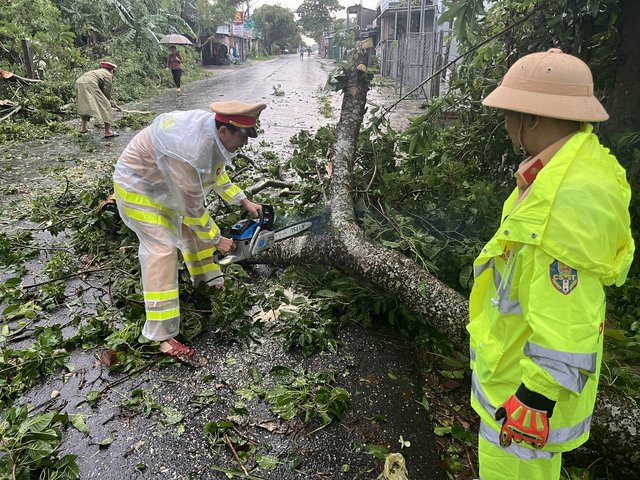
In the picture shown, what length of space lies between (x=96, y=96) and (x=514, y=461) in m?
10.0

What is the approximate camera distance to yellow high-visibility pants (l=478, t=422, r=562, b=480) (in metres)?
1.51

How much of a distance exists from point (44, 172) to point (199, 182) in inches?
204

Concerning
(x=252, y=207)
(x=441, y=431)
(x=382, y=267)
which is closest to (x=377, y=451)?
(x=441, y=431)

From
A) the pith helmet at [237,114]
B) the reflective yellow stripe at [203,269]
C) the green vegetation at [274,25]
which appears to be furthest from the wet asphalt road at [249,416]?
the green vegetation at [274,25]

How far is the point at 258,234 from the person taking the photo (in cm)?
352

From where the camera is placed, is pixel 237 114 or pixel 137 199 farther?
pixel 137 199

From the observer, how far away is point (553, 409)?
1.38 meters

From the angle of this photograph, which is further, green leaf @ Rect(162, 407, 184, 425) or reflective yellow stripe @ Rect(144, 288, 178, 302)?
reflective yellow stripe @ Rect(144, 288, 178, 302)

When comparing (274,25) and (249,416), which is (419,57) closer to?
(249,416)

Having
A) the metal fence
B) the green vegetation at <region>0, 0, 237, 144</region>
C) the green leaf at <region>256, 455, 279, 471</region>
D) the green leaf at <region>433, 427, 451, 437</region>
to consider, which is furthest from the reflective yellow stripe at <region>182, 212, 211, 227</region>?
the metal fence

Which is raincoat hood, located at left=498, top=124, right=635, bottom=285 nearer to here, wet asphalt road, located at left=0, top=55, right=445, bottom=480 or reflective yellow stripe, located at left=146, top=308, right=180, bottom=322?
wet asphalt road, located at left=0, top=55, right=445, bottom=480

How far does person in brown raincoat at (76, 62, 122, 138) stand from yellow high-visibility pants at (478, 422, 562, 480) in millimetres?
9522

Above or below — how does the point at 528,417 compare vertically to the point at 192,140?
below

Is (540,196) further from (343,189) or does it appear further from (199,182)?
(343,189)
